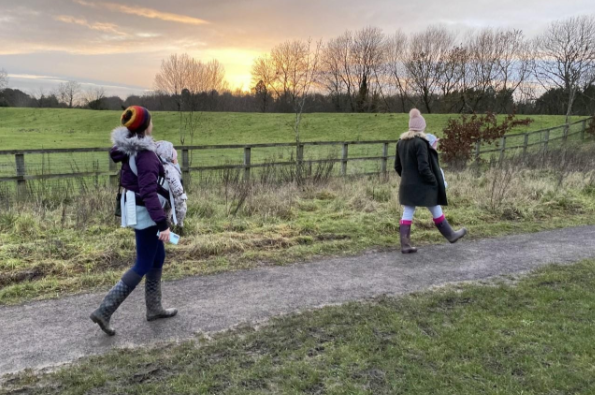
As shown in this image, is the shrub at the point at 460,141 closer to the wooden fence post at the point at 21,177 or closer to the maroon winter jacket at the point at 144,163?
the wooden fence post at the point at 21,177

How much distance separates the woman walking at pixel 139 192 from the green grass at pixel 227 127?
31702 mm

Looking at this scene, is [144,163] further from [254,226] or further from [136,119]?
[254,226]

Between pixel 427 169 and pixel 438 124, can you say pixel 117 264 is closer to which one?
pixel 427 169

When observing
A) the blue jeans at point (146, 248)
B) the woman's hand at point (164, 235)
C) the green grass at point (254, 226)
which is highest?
the woman's hand at point (164, 235)

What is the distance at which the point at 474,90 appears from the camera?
49.8 metres

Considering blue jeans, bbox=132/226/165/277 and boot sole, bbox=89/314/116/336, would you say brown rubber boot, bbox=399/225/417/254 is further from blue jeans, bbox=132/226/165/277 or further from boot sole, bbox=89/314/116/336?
boot sole, bbox=89/314/116/336

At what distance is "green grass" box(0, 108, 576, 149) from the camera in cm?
3691

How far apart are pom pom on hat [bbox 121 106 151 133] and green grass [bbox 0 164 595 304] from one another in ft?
6.61

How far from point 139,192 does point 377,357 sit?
6.97 feet

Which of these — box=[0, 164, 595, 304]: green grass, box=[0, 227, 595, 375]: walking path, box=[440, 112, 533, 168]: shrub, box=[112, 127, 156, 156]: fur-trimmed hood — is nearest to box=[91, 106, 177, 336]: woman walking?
box=[112, 127, 156, 156]: fur-trimmed hood

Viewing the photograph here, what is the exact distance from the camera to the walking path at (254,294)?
10.8 ft

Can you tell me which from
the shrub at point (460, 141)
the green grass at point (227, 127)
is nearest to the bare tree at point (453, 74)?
the green grass at point (227, 127)

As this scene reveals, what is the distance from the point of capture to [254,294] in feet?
13.9

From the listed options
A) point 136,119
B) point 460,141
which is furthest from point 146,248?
point 460,141
